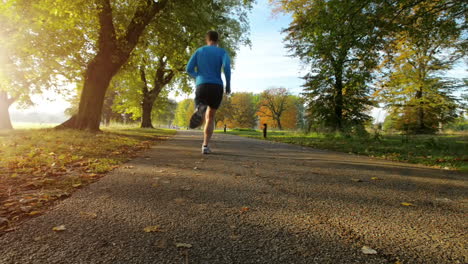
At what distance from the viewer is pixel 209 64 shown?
507 cm

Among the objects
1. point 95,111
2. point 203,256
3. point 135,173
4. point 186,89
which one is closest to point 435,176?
point 203,256

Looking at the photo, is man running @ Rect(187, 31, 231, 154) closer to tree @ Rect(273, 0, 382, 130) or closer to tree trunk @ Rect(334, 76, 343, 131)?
tree @ Rect(273, 0, 382, 130)

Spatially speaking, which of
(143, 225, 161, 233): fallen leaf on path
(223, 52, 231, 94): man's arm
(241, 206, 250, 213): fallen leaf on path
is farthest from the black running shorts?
(143, 225, 161, 233): fallen leaf on path

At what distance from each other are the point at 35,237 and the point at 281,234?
160 centimetres

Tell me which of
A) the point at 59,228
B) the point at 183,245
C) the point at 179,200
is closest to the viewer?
the point at 183,245

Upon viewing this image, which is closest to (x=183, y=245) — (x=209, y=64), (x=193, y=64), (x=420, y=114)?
(x=209, y=64)

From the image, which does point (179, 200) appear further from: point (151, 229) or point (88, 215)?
point (88, 215)

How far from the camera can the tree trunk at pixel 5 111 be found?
19.9 meters

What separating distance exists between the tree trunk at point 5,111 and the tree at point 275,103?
1851 inches

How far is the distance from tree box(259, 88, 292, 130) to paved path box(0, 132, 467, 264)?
56.6 meters

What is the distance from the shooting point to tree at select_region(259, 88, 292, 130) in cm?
5938

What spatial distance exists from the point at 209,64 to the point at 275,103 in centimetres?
5655

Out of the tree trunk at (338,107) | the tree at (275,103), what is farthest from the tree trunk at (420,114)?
the tree at (275,103)

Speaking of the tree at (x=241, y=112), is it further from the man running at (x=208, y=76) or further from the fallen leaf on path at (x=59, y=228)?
the fallen leaf on path at (x=59, y=228)
